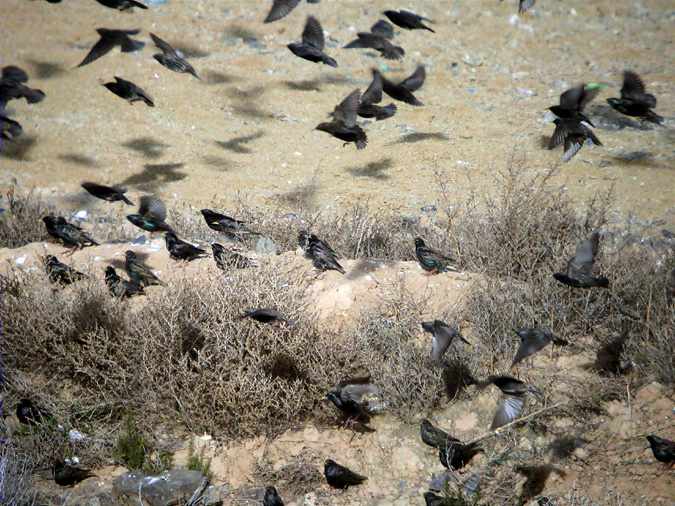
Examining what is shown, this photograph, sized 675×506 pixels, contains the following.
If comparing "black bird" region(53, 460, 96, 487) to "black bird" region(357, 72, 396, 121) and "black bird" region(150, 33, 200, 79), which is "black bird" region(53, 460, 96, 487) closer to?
"black bird" region(357, 72, 396, 121)

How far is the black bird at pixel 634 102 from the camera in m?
7.64

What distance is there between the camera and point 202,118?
35.4ft

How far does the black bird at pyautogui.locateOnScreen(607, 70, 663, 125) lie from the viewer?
25.1ft

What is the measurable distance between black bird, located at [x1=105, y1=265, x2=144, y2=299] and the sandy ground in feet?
5.58

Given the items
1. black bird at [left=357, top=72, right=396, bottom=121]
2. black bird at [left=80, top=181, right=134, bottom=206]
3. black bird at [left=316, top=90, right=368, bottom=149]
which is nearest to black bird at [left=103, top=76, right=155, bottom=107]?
black bird at [left=80, top=181, right=134, bottom=206]

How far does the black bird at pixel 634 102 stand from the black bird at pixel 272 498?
453 cm

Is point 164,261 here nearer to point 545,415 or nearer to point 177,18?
point 545,415

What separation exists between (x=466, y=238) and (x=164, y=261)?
2436mm

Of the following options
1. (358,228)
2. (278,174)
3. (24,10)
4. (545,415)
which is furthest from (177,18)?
(545,415)

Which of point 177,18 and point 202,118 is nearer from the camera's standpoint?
point 202,118

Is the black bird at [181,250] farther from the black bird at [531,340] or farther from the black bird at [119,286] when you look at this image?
the black bird at [531,340]

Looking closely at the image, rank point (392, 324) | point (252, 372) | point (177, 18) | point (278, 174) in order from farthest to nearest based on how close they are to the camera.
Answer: point (177, 18)
point (278, 174)
point (392, 324)
point (252, 372)

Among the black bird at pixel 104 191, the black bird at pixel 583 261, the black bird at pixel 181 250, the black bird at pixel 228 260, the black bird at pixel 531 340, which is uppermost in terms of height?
the black bird at pixel 583 261

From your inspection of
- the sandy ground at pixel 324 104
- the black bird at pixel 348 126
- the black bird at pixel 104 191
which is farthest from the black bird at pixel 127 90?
the black bird at pixel 348 126
